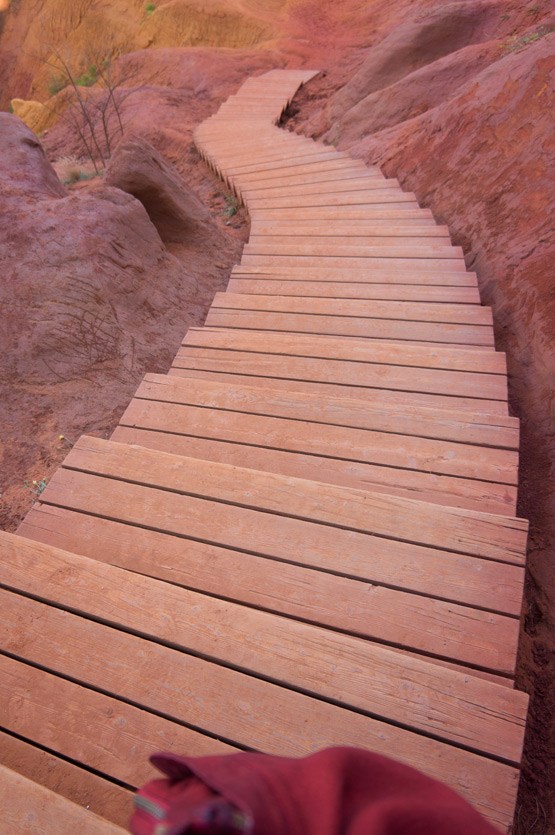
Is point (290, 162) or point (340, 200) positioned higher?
point (340, 200)

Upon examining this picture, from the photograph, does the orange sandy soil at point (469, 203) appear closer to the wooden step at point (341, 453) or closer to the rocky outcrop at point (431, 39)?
the rocky outcrop at point (431, 39)

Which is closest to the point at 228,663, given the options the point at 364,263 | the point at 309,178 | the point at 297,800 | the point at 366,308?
the point at 297,800

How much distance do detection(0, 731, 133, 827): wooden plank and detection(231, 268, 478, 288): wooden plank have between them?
3012 millimetres

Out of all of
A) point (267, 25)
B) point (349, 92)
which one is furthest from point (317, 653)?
point (267, 25)

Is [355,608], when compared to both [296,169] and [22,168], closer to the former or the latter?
[22,168]

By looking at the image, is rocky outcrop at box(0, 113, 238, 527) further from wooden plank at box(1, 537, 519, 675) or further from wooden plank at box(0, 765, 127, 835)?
wooden plank at box(0, 765, 127, 835)

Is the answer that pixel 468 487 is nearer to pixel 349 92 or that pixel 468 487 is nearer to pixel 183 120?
pixel 349 92

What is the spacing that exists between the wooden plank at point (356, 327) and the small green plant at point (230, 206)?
129 inches

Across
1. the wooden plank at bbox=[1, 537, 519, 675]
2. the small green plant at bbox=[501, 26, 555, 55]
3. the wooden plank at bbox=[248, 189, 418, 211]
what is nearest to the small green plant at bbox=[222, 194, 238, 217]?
the wooden plank at bbox=[248, 189, 418, 211]

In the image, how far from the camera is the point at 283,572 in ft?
5.33

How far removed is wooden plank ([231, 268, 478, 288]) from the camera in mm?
3273

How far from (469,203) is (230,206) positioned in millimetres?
3318

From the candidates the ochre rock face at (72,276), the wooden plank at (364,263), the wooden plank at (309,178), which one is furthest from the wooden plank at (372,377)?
the wooden plank at (309,178)

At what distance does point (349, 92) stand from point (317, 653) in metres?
7.90
